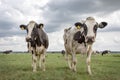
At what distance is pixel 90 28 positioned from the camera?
17.6 meters

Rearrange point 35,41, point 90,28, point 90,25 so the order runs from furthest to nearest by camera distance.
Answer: point 35,41, point 90,25, point 90,28

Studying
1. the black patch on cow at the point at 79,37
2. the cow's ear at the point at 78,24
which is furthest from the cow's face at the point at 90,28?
the black patch on cow at the point at 79,37

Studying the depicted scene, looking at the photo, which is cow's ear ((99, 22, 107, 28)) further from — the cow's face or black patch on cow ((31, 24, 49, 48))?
black patch on cow ((31, 24, 49, 48))

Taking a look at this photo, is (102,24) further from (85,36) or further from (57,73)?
(57,73)

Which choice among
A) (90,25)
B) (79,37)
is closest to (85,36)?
(90,25)

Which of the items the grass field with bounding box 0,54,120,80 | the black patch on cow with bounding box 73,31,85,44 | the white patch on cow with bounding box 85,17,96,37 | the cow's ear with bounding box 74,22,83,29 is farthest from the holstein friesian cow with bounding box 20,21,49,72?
the white patch on cow with bounding box 85,17,96,37

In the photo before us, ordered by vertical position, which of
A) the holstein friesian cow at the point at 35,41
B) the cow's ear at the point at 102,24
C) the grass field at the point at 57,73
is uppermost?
the cow's ear at the point at 102,24

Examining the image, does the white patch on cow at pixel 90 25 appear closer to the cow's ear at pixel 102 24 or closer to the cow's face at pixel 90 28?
the cow's face at pixel 90 28

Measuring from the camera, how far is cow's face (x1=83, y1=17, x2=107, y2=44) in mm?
17141

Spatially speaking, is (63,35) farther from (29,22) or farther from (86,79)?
(86,79)

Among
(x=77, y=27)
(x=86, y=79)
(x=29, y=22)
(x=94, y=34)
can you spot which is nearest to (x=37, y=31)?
(x=29, y=22)

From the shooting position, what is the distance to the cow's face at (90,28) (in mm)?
17141

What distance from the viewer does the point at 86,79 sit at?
15.5 metres

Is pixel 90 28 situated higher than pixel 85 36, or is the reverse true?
pixel 90 28
